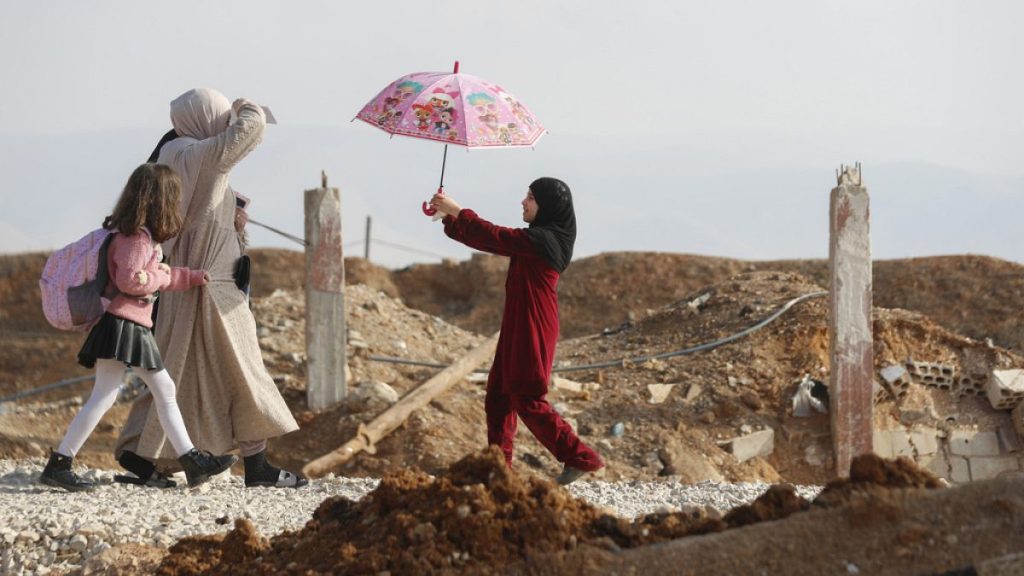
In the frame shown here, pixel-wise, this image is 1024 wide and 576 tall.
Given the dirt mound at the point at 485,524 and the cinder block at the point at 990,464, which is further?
the cinder block at the point at 990,464

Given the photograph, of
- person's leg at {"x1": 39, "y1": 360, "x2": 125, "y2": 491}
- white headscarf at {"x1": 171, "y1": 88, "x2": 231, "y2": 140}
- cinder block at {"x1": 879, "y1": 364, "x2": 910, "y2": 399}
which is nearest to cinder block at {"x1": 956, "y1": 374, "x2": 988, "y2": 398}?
cinder block at {"x1": 879, "y1": 364, "x2": 910, "y2": 399}

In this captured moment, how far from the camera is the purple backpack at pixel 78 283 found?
604 centimetres

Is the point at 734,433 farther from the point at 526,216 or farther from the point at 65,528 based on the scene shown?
the point at 65,528

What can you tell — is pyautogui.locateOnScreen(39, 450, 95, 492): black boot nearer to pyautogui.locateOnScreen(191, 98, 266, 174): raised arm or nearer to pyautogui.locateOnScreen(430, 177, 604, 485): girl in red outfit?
pyautogui.locateOnScreen(191, 98, 266, 174): raised arm

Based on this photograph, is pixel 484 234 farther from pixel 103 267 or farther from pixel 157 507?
pixel 157 507

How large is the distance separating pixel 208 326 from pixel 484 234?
5.21 ft

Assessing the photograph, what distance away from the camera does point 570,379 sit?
12156mm

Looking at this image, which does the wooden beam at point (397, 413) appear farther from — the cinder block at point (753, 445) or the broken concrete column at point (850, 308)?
the broken concrete column at point (850, 308)

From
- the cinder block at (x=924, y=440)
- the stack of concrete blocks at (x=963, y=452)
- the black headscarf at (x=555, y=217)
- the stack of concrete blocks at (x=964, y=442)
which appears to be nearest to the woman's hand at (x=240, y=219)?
the black headscarf at (x=555, y=217)

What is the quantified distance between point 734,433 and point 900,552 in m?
6.81

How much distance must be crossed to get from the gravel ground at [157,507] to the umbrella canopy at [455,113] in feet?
6.11

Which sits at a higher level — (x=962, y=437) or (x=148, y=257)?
(x=148, y=257)

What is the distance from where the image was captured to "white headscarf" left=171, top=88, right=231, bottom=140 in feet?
21.4

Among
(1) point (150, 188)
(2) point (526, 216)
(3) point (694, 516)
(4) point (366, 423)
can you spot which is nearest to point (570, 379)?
(4) point (366, 423)
